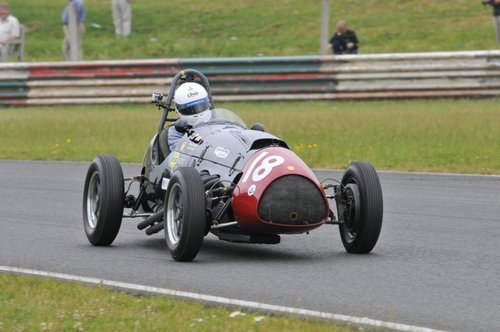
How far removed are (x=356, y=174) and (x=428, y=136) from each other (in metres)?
8.65

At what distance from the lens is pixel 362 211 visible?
9016 mm

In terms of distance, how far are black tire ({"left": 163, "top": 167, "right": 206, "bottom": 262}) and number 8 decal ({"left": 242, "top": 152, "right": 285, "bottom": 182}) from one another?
0.36 metres

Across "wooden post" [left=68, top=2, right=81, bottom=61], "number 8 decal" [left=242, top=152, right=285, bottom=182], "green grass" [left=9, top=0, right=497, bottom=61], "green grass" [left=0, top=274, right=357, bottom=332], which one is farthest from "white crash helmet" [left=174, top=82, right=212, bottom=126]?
"green grass" [left=9, top=0, right=497, bottom=61]

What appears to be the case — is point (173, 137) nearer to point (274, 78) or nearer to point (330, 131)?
point (330, 131)

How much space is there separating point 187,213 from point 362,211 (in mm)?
1251

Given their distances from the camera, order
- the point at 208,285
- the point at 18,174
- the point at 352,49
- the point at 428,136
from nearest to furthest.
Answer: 1. the point at 208,285
2. the point at 18,174
3. the point at 428,136
4. the point at 352,49

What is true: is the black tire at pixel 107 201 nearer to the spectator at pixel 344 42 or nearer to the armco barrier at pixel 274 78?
the armco barrier at pixel 274 78

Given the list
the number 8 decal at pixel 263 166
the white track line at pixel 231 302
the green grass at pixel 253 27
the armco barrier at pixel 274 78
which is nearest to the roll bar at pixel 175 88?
the number 8 decal at pixel 263 166

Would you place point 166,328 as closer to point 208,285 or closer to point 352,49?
point 208,285

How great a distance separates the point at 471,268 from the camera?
27.9 ft

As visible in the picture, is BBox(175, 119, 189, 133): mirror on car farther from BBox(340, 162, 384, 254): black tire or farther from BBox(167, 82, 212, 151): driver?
BBox(340, 162, 384, 254): black tire

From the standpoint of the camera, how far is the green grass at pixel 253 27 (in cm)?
2873

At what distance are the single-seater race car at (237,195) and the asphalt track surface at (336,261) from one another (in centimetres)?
19

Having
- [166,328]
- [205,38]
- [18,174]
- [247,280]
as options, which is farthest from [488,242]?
[205,38]
